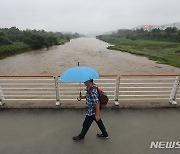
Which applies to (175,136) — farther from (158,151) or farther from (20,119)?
(20,119)

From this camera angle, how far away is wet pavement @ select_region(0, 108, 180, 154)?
3469 mm

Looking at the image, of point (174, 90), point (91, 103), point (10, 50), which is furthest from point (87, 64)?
point (91, 103)

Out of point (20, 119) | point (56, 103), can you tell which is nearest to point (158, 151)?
point (56, 103)

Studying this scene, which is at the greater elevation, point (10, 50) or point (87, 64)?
point (10, 50)

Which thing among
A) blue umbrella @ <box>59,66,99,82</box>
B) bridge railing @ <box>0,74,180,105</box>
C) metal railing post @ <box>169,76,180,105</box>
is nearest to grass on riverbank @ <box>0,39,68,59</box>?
bridge railing @ <box>0,74,180,105</box>

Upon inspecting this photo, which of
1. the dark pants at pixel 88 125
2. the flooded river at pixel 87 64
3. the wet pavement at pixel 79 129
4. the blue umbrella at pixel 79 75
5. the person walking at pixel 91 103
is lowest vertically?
the flooded river at pixel 87 64

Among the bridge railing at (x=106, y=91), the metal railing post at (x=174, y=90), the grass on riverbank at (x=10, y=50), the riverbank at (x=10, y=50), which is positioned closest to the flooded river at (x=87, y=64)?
the riverbank at (x=10, y=50)

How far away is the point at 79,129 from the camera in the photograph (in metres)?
4.09

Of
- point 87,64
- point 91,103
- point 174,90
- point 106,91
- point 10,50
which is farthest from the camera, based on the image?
point 10,50

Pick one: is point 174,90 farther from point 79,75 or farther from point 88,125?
point 79,75

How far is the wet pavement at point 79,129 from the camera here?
347 centimetres

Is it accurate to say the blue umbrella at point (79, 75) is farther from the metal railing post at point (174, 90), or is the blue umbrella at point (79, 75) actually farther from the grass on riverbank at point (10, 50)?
the grass on riverbank at point (10, 50)

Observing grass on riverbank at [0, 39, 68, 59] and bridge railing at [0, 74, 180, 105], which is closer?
bridge railing at [0, 74, 180, 105]

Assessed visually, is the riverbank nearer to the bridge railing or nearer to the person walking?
the bridge railing
